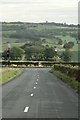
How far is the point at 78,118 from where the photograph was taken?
15711 mm

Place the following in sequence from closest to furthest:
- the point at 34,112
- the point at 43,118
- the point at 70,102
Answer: the point at 43,118
the point at 34,112
the point at 70,102

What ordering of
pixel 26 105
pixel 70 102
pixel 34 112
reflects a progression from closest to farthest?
pixel 34 112, pixel 26 105, pixel 70 102

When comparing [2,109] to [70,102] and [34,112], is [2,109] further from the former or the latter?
[70,102]

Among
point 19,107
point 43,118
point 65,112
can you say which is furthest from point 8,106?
point 43,118

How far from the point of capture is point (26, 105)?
2017cm

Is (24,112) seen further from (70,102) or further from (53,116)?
(70,102)

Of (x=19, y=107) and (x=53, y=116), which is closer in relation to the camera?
(x=53, y=116)

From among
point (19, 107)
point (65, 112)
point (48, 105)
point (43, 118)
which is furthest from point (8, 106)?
point (43, 118)

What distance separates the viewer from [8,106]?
19.5 metres

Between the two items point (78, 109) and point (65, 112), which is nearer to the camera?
point (65, 112)

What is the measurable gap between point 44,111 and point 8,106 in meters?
2.43

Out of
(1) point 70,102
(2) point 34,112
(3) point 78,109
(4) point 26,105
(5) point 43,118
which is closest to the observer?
(5) point 43,118

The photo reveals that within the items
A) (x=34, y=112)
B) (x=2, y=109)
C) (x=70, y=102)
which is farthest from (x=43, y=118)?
(x=70, y=102)

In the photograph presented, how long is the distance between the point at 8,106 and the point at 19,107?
610 mm
